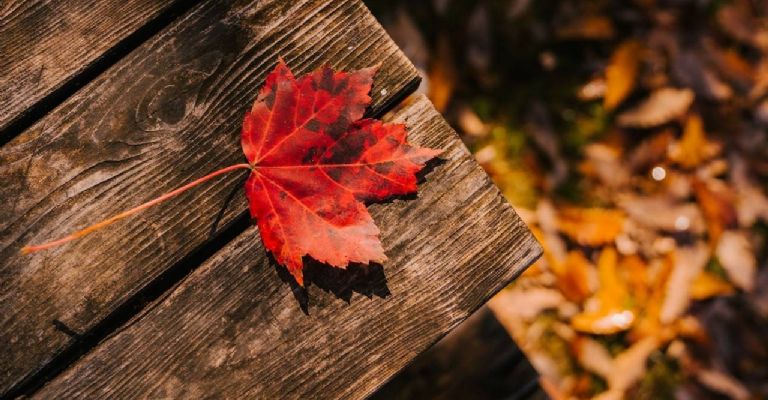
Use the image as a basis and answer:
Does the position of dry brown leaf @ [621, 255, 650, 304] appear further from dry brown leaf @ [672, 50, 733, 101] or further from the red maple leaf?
the red maple leaf

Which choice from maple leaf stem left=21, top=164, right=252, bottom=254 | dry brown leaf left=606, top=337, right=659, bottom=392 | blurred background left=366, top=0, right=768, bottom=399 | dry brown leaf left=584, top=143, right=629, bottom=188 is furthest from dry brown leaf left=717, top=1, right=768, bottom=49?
maple leaf stem left=21, top=164, right=252, bottom=254

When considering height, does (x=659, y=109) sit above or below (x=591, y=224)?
above

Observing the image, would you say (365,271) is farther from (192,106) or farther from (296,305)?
(192,106)

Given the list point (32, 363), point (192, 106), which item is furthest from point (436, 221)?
point (32, 363)

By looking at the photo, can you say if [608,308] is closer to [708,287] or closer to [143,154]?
[708,287]

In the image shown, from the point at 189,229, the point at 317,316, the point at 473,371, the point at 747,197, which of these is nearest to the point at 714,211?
Result: the point at 747,197

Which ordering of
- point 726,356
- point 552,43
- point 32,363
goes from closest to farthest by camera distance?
point 32,363
point 726,356
point 552,43

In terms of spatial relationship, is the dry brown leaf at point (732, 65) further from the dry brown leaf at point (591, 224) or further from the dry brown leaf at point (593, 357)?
the dry brown leaf at point (593, 357)

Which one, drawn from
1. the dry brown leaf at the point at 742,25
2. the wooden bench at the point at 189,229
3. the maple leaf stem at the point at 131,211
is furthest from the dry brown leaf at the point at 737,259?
the maple leaf stem at the point at 131,211
